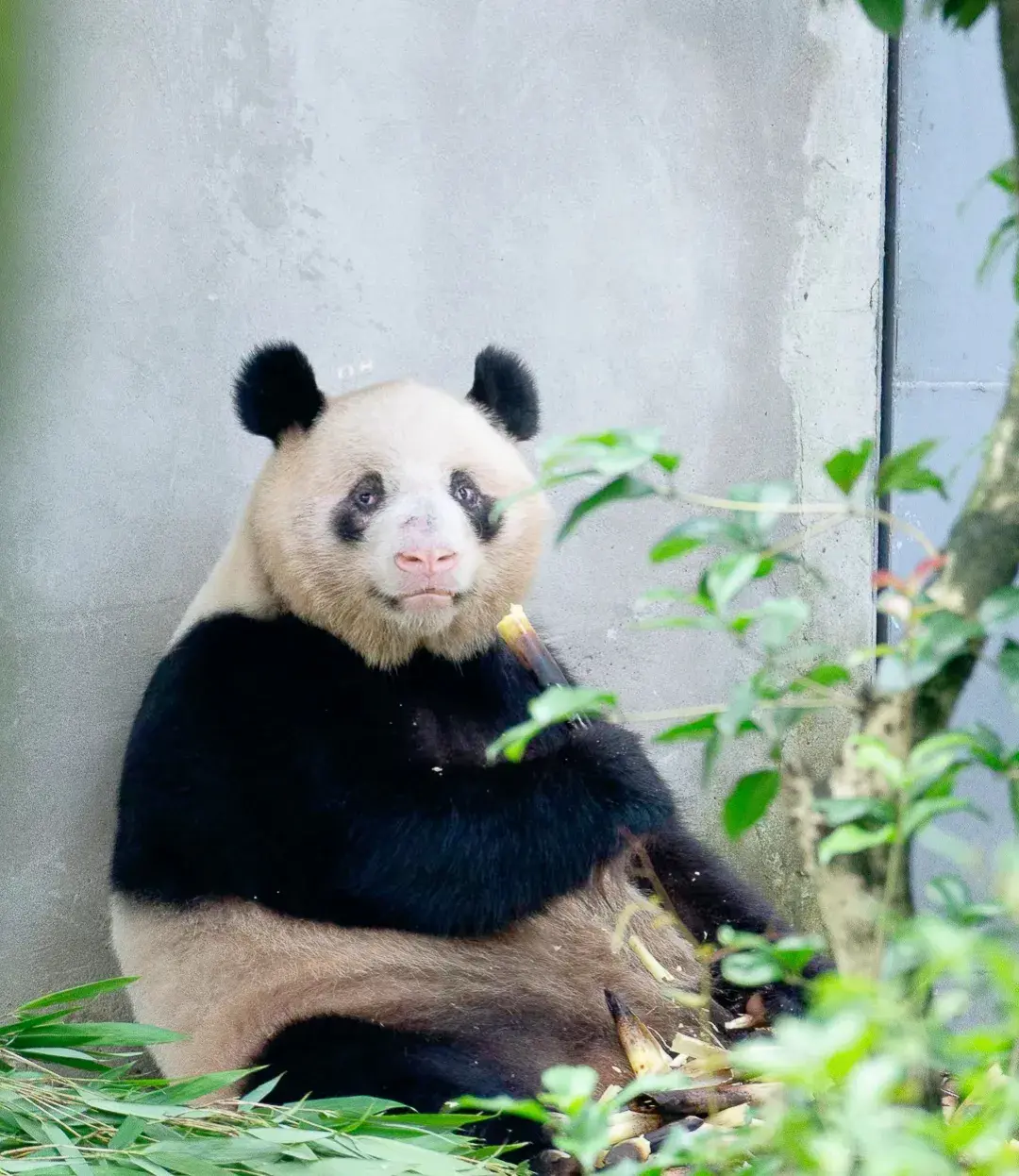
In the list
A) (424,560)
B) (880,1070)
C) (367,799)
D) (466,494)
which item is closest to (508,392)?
(466,494)

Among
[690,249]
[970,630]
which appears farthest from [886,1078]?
[690,249]

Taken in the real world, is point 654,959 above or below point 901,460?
below

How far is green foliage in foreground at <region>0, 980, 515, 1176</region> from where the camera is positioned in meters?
2.28

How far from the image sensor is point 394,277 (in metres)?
3.75

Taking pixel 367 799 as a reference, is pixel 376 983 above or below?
below

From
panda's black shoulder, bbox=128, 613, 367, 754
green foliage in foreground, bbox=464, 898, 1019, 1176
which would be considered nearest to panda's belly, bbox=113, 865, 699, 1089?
panda's black shoulder, bbox=128, 613, 367, 754

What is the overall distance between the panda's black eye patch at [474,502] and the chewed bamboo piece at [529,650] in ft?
0.62

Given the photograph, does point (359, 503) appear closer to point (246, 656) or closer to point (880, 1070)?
point (246, 656)

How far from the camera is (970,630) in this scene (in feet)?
3.95

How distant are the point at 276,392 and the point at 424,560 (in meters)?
0.55

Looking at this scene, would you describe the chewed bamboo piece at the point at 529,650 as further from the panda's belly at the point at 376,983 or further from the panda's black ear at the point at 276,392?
the panda's black ear at the point at 276,392

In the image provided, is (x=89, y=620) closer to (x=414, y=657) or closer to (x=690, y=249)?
(x=414, y=657)

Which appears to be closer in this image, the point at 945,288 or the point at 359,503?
the point at 359,503

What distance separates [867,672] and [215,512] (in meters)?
1.98
